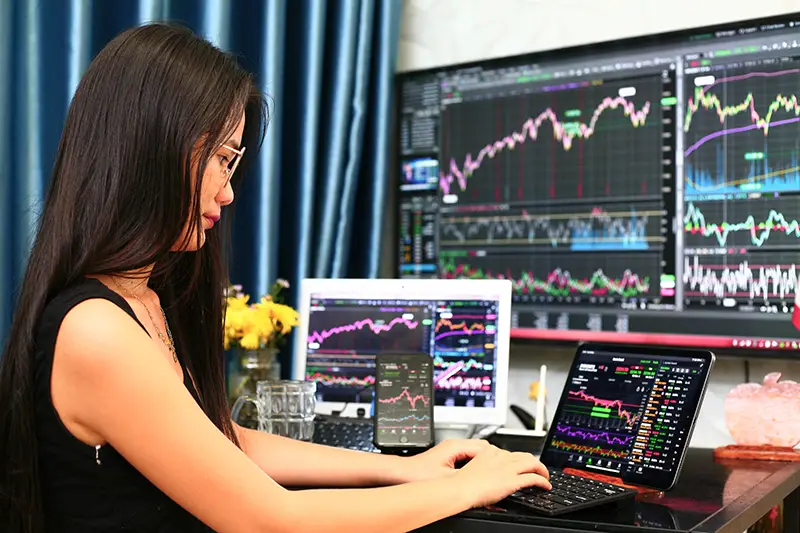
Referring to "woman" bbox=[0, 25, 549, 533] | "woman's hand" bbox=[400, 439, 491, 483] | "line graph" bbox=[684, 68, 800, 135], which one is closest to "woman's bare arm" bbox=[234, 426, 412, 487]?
"woman's hand" bbox=[400, 439, 491, 483]

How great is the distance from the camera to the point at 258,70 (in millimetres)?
2062

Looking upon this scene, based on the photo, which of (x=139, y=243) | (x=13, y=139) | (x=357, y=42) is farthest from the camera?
(x=357, y=42)

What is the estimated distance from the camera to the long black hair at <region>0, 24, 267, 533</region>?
36.8 inches

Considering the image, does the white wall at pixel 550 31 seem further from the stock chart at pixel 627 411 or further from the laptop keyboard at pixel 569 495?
the laptop keyboard at pixel 569 495

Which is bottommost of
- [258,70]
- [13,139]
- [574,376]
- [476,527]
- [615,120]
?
[476,527]

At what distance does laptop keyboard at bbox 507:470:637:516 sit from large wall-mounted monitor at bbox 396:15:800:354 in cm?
88

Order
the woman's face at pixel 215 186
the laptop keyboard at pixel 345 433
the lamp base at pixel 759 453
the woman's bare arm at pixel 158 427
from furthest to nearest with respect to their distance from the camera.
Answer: the laptop keyboard at pixel 345 433 → the lamp base at pixel 759 453 → the woman's face at pixel 215 186 → the woman's bare arm at pixel 158 427

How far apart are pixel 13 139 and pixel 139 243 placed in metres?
0.76

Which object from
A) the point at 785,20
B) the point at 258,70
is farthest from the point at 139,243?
the point at 785,20

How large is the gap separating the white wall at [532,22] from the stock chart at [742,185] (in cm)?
17

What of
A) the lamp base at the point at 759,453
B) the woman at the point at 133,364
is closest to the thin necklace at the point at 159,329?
the woman at the point at 133,364

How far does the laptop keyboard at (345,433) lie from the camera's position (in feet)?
4.80

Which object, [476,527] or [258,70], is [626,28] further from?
[476,527]

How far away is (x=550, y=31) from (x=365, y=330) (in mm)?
960
